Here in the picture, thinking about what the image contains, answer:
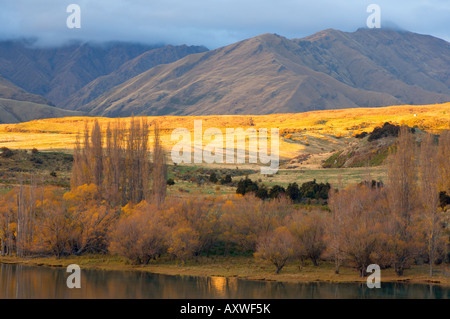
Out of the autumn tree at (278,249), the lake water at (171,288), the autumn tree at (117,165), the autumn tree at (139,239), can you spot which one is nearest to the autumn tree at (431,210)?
the lake water at (171,288)

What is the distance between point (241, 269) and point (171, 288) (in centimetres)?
961

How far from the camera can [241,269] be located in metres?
51.2

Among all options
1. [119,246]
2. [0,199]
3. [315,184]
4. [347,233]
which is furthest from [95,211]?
[315,184]

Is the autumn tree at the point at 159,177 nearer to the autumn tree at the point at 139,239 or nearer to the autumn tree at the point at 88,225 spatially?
the autumn tree at the point at 88,225

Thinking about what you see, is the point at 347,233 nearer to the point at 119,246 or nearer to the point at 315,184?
the point at 119,246

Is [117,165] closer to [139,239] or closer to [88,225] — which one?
[88,225]

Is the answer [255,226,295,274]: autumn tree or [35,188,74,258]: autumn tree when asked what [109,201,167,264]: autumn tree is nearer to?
[35,188,74,258]: autumn tree

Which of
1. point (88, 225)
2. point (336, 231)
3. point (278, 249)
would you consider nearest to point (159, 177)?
point (88, 225)

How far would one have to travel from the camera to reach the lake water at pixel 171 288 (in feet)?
133

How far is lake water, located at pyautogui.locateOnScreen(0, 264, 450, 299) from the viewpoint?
4062 cm

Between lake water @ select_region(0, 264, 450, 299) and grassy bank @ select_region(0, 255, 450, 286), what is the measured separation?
1467 millimetres

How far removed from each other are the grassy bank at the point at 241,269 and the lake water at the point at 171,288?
1467 mm

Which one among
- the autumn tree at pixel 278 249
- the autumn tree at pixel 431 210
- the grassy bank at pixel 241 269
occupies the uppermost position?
the autumn tree at pixel 431 210

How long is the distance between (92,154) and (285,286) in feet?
98.1
